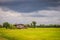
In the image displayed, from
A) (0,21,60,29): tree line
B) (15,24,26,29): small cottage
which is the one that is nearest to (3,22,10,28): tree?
(0,21,60,29): tree line

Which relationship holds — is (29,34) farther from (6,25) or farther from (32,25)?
(6,25)

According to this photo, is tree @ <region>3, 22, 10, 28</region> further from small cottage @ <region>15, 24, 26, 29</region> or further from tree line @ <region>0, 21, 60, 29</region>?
small cottage @ <region>15, 24, 26, 29</region>

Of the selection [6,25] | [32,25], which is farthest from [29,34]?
[6,25]

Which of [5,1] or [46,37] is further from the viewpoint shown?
[5,1]

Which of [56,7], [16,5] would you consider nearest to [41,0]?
[56,7]

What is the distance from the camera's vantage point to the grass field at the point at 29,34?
2750mm

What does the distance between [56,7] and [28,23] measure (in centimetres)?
66

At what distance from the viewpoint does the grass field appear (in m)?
2.75

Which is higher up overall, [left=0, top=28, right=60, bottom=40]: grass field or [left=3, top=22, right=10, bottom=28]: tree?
[left=3, top=22, right=10, bottom=28]: tree

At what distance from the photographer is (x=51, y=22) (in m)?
2.89

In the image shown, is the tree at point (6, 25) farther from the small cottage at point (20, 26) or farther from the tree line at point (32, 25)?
the small cottage at point (20, 26)

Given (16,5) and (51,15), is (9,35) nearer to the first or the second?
(16,5)

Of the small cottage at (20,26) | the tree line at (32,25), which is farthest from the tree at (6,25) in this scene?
the small cottage at (20,26)

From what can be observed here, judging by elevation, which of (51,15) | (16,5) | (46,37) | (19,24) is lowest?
(46,37)
